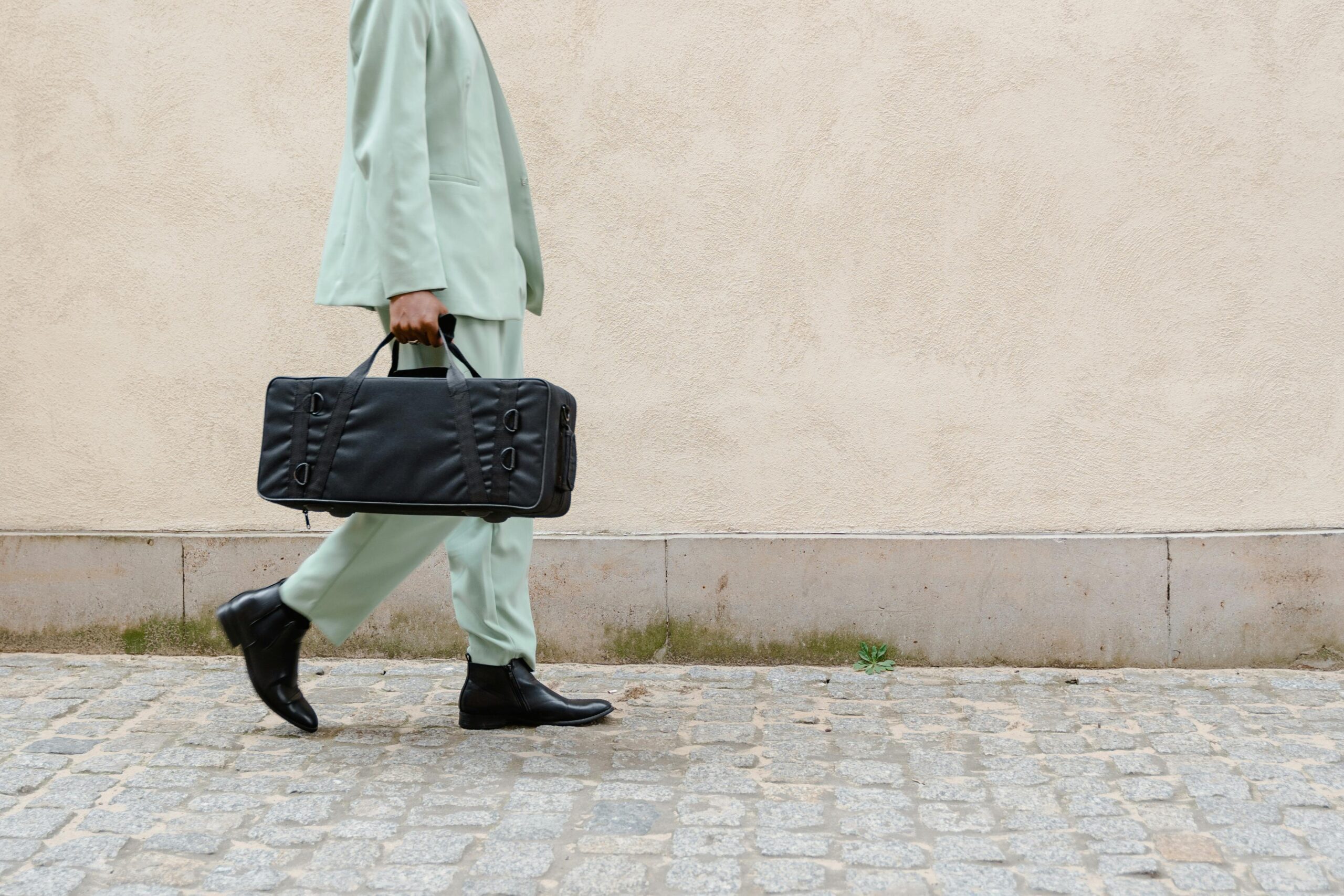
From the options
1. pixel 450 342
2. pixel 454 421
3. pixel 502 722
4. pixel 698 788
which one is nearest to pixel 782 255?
pixel 450 342

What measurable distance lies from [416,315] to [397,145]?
40 centimetres

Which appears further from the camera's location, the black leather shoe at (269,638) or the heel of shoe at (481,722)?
the heel of shoe at (481,722)

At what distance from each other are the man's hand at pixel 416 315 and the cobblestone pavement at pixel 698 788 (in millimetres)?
1044

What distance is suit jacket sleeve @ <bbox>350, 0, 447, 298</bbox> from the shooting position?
283 centimetres

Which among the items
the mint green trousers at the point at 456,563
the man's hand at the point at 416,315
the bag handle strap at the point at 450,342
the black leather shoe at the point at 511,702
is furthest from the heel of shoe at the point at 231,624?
the man's hand at the point at 416,315

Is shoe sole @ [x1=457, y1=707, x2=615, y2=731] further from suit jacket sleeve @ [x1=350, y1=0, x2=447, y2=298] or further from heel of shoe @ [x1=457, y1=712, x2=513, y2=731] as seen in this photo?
suit jacket sleeve @ [x1=350, y1=0, x2=447, y2=298]

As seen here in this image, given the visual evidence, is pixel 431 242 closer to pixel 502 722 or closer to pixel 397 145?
pixel 397 145

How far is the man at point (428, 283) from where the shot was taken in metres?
2.85

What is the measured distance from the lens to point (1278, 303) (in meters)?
3.95

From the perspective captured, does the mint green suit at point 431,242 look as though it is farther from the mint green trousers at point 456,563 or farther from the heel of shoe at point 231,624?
the heel of shoe at point 231,624

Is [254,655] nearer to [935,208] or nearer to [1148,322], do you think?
[935,208]

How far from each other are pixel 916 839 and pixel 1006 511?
1.81 meters

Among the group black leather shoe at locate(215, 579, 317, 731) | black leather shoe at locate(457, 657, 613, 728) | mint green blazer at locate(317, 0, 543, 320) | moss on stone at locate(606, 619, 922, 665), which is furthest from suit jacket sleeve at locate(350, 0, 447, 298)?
moss on stone at locate(606, 619, 922, 665)

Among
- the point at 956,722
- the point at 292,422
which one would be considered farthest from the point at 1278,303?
the point at 292,422
